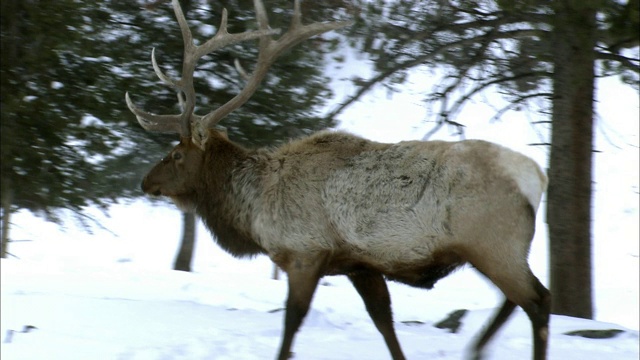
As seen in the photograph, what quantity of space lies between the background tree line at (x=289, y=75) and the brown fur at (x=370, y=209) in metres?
1.98

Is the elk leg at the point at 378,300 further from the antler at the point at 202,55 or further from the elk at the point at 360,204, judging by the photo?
the antler at the point at 202,55

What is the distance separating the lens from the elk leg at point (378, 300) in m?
5.88

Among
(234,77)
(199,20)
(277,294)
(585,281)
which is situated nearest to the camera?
(585,281)

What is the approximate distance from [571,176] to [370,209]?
291 cm

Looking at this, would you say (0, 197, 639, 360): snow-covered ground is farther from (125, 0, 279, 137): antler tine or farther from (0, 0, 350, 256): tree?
(125, 0, 279, 137): antler tine

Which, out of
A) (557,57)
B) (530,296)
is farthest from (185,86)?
(557,57)

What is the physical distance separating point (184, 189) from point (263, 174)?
73 cm

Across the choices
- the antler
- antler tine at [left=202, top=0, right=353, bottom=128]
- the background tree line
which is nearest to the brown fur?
the antler

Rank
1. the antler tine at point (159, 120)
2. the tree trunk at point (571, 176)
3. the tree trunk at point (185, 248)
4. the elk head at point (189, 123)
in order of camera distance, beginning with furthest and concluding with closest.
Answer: the tree trunk at point (185, 248) < the tree trunk at point (571, 176) < the antler tine at point (159, 120) < the elk head at point (189, 123)

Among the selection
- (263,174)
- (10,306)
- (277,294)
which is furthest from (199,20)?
(263,174)

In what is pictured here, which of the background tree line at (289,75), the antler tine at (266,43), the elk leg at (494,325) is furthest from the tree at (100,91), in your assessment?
the elk leg at (494,325)

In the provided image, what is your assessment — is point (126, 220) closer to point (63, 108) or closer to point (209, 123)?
point (63, 108)

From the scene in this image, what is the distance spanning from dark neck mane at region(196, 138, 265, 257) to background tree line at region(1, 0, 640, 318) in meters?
1.88

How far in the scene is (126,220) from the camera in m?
24.8
